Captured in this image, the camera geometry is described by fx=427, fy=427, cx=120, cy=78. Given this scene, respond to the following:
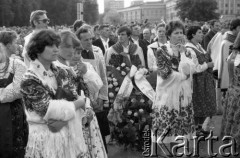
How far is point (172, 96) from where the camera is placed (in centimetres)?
601

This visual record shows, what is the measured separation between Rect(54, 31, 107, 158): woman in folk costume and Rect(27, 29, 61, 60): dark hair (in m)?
0.52

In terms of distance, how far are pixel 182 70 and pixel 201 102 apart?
1610 millimetres

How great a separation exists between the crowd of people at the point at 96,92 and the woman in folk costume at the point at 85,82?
10mm

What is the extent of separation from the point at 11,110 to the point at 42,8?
73.0 m

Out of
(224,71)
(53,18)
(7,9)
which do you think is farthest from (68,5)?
(224,71)

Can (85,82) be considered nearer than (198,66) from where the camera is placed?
Yes

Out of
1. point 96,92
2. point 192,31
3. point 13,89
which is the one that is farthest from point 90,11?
point 96,92

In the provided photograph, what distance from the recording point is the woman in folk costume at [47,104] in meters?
3.56

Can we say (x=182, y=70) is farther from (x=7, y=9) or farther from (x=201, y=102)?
(x=7, y=9)

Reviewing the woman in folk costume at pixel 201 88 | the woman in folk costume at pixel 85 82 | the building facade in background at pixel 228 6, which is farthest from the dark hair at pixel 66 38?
the building facade in background at pixel 228 6

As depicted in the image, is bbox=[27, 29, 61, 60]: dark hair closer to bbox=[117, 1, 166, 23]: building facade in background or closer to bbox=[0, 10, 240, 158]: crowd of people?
bbox=[0, 10, 240, 158]: crowd of people

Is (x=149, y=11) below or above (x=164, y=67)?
above

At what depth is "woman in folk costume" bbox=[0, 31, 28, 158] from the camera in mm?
5133

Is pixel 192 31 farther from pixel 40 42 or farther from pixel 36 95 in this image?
pixel 36 95
